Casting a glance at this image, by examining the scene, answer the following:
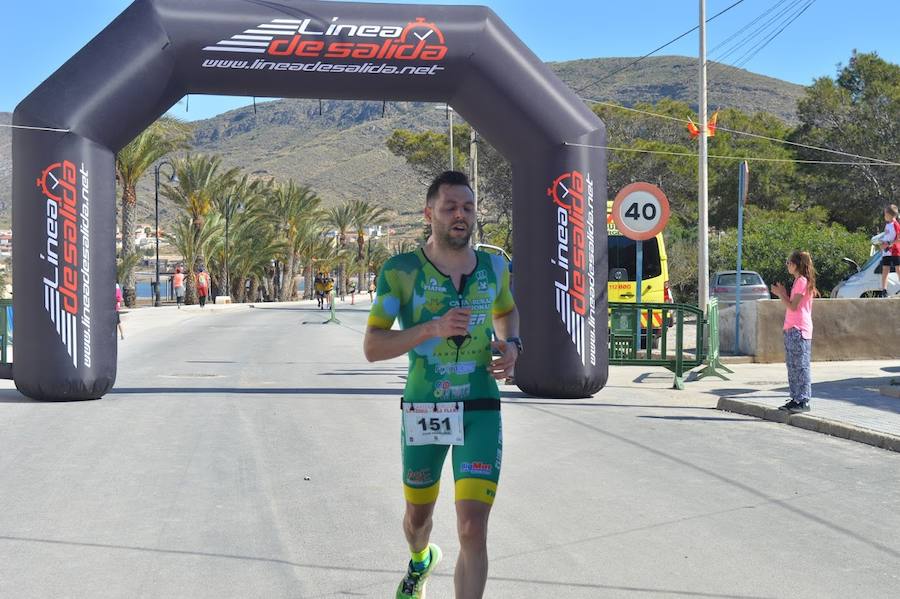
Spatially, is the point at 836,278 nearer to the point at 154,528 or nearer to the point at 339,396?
the point at 339,396

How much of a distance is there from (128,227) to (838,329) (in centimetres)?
3509

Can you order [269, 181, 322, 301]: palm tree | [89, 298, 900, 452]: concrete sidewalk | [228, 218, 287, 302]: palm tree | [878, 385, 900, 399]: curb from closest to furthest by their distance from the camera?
1. [89, 298, 900, 452]: concrete sidewalk
2. [878, 385, 900, 399]: curb
3. [228, 218, 287, 302]: palm tree
4. [269, 181, 322, 301]: palm tree

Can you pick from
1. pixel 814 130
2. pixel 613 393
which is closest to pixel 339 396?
pixel 613 393

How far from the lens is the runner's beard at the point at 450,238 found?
4.36 m

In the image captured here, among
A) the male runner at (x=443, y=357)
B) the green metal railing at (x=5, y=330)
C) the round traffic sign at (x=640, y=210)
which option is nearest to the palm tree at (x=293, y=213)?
the green metal railing at (x=5, y=330)

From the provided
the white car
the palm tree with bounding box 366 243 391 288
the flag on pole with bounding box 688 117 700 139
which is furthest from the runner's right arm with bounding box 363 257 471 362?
the palm tree with bounding box 366 243 391 288

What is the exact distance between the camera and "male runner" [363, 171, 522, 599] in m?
4.24

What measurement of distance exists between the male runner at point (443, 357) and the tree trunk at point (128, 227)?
139ft

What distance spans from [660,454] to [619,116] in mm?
49575

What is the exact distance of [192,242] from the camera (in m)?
56.0

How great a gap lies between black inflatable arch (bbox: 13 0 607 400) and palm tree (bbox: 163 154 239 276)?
4387cm

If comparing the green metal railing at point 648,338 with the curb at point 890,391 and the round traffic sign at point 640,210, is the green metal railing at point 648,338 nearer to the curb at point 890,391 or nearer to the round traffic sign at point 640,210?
the round traffic sign at point 640,210

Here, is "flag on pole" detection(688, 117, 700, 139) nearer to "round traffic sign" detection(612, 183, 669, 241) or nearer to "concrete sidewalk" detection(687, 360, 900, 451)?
"concrete sidewalk" detection(687, 360, 900, 451)

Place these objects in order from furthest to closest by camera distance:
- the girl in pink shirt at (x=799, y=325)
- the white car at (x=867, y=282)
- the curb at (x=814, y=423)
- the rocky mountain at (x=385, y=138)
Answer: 1. the rocky mountain at (x=385, y=138)
2. the white car at (x=867, y=282)
3. the girl in pink shirt at (x=799, y=325)
4. the curb at (x=814, y=423)
